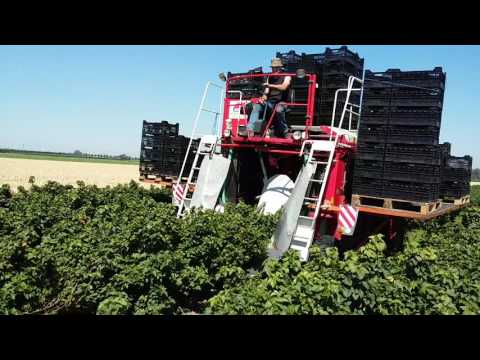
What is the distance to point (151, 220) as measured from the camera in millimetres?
5898

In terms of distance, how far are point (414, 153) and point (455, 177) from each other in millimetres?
5288

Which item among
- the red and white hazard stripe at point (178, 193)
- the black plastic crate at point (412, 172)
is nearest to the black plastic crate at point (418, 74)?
the black plastic crate at point (412, 172)

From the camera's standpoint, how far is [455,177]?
441 inches

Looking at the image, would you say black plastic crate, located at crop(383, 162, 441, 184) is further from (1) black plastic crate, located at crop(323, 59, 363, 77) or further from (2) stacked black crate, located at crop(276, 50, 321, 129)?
(1) black plastic crate, located at crop(323, 59, 363, 77)

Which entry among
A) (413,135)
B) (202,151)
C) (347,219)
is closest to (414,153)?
(413,135)

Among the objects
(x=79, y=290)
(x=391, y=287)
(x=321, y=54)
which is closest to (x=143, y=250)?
(x=79, y=290)

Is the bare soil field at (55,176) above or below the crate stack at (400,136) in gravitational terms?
below

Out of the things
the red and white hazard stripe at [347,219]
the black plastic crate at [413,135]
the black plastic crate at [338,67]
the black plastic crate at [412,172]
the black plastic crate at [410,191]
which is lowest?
the red and white hazard stripe at [347,219]

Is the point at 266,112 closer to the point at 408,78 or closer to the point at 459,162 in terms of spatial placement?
the point at 408,78

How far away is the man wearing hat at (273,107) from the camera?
7.70 metres

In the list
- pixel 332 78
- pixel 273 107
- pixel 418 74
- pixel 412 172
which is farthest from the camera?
pixel 332 78

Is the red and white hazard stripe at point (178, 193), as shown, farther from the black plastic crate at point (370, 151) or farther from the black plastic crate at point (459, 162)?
the black plastic crate at point (459, 162)

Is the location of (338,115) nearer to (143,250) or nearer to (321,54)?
(321,54)
